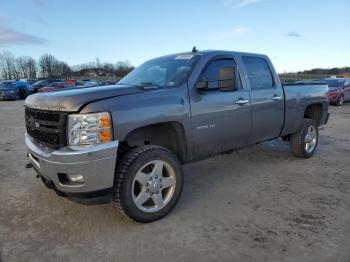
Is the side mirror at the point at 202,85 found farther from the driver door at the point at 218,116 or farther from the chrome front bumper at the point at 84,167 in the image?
the chrome front bumper at the point at 84,167

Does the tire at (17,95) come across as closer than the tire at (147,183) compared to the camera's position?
No

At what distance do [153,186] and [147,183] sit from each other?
9 centimetres

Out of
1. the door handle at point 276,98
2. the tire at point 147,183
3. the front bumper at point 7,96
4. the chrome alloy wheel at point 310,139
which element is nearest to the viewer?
the tire at point 147,183

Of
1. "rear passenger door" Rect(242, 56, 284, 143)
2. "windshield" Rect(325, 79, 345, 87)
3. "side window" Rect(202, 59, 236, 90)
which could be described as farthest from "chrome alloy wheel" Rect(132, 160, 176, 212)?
"windshield" Rect(325, 79, 345, 87)

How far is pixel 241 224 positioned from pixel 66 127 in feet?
6.92

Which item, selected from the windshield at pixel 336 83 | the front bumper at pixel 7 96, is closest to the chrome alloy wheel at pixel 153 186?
the windshield at pixel 336 83

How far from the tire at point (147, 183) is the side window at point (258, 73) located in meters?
2.05

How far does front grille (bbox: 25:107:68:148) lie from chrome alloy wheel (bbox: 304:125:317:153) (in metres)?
4.66

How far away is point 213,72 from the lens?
439cm

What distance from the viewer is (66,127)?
→ 10.5 feet

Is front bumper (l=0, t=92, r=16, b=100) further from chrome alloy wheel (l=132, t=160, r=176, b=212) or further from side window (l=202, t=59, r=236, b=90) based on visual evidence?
chrome alloy wheel (l=132, t=160, r=176, b=212)

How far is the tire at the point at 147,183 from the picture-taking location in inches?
132

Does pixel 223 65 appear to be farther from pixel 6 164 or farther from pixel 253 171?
pixel 6 164

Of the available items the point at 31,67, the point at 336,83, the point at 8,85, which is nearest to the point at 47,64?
the point at 31,67
